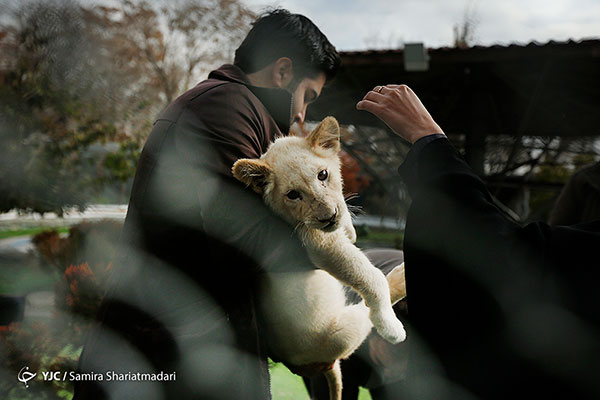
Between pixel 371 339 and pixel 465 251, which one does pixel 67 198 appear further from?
pixel 465 251

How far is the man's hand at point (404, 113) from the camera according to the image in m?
1.21

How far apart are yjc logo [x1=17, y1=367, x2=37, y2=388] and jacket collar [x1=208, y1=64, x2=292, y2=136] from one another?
298 cm

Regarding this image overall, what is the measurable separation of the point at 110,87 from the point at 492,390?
8.19 m

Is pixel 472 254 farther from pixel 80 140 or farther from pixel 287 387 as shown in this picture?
pixel 80 140

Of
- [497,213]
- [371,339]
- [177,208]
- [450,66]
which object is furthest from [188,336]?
[450,66]

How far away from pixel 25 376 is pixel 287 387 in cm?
205

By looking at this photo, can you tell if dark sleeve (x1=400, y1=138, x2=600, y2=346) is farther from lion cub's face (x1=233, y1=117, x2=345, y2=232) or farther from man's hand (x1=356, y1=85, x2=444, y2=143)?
lion cub's face (x1=233, y1=117, x2=345, y2=232)

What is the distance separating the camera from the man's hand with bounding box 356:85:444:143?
47.7 inches

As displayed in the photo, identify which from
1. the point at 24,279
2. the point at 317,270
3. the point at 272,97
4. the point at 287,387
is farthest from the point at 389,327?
the point at 24,279

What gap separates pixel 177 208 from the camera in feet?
4.78

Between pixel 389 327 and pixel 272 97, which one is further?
pixel 272 97

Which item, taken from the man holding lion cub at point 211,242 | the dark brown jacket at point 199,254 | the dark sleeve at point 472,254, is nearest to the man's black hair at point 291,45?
the man holding lion cub at point 211,242

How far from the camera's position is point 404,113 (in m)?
1.23

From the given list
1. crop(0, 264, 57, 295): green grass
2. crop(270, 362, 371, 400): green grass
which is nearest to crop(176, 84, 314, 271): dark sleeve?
crop(270, 362, 371, 400): green grass
